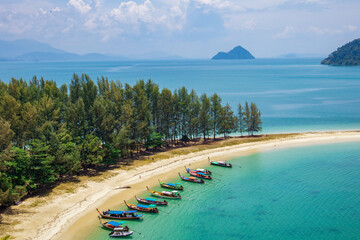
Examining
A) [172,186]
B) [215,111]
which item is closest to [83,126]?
[172,186]

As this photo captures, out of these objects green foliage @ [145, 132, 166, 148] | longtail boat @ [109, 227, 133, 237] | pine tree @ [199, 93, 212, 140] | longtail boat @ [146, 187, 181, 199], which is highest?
pine tree @ [199, 93, 212, 140]

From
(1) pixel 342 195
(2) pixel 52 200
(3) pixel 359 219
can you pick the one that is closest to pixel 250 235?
(3) pixel 359 219

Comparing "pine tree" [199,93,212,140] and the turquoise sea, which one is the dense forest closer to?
"pine tree" [199,93,212,140]

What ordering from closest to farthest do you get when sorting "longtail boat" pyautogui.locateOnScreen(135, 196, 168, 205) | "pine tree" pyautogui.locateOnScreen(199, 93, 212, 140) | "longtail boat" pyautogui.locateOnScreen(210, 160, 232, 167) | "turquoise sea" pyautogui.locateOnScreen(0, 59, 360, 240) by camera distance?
"turquoise sea" pyautogui.locateOnScreen(0, 59, 360, 240) < "longtail boat" pyautogui.locateOnScreen(135, 196, 168, 205) < "longtail boat" pyautogui.locateOnScreen(210, 160, 232, 167) < "pine tree" pyautogui.locateOnScreen(199, 93, 212, 140)

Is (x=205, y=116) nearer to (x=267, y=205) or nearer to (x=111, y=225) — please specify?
(x=267, y=205)

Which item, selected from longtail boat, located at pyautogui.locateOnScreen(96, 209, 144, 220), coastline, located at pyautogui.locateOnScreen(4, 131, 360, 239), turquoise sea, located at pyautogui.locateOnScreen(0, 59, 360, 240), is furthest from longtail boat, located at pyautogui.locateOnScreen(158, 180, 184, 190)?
longtail boat, located at pyautogui.locateOnScreen(96, 209, 144, 220)

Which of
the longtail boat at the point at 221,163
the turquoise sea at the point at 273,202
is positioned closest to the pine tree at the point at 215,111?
the turquoise sea at the point at 273,202

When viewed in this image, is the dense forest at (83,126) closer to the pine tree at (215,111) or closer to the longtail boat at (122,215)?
the pine tree at (215,111)
